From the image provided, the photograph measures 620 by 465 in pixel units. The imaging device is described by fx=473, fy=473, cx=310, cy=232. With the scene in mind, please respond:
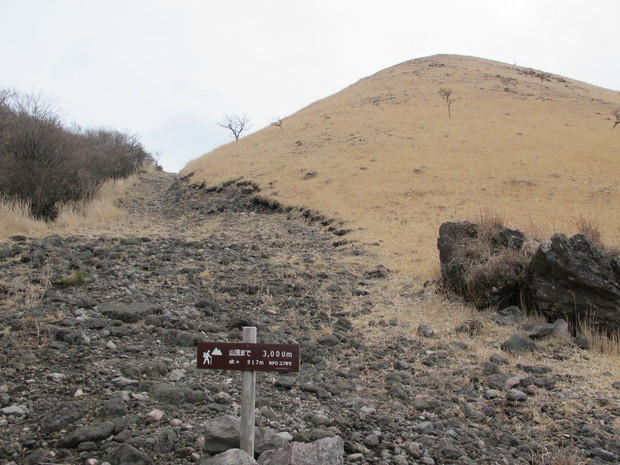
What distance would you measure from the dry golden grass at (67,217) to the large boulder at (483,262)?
10.6 meters

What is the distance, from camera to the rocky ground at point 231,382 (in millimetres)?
3852

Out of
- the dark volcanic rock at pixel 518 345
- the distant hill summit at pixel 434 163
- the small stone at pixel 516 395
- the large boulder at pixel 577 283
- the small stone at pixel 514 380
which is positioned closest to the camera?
the small stone at pixel 516 395

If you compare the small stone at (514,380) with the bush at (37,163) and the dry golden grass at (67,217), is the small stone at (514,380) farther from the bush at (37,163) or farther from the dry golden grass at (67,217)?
the bush at (37,163)

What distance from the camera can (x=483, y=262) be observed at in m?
8.58

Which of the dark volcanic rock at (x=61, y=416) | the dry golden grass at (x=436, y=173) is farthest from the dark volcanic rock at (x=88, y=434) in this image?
the dry golden grass at (x=436, y=173)

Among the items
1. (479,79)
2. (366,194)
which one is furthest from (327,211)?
(479,79)

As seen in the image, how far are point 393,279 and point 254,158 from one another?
2320 centimetres

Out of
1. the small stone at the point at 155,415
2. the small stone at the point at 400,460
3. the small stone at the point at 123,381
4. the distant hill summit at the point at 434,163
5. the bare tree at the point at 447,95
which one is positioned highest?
the bare tree at the point at 447,95

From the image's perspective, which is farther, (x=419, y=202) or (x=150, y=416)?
(x=419, y=202)

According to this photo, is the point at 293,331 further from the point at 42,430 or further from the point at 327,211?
the point at 327,211

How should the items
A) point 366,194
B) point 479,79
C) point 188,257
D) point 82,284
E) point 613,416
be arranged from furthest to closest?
1. point 479,79
2. point 366,194
3. point 188,257
4. point 82,284
5. point 613,416

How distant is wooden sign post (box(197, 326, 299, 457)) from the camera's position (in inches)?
139

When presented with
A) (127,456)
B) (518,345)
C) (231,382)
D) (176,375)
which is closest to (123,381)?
(176,375)

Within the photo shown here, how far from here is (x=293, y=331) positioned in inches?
287
